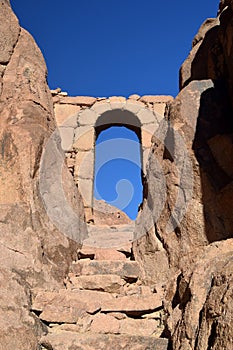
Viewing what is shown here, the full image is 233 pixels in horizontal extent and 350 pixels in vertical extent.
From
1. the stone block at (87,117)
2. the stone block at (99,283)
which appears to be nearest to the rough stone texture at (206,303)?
the stone block at (99,283)

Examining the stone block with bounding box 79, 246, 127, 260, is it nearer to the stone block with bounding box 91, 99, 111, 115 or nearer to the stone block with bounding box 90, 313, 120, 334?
the stone block with bounding box 90, 313, 120, 334

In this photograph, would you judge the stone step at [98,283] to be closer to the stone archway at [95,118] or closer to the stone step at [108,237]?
the stone step at [108,237]

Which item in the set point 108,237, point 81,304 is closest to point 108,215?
point 108,237

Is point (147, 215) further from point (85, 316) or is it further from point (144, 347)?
point (144, 347)

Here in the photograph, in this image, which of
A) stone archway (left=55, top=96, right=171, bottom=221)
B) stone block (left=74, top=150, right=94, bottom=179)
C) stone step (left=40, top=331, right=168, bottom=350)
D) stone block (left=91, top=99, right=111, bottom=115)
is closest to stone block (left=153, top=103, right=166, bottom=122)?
stone archway (left=55, top=96, right=171, bottom=221)

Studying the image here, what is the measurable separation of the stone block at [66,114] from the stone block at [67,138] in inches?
5.4

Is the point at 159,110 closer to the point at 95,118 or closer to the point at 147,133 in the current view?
the point at 147,133

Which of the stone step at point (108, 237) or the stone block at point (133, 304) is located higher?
the stone step at point (108, 237)

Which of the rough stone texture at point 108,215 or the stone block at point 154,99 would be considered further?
the rough stone texture at point 108,215

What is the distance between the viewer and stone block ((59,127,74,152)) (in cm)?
856

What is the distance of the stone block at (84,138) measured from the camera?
849 centimetres

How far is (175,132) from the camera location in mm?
3572

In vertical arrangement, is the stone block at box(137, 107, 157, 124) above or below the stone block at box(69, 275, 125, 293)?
above

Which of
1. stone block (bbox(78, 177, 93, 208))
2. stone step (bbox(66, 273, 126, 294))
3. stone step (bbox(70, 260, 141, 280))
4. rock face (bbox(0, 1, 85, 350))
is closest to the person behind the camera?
rock face (bbox(0, 1, 85, 350))
